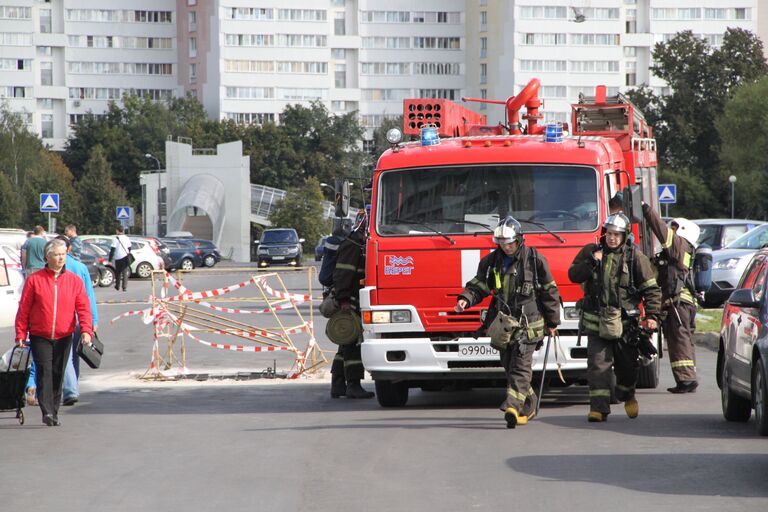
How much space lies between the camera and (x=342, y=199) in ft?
47.7

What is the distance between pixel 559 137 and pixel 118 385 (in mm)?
6542

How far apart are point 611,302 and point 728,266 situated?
14899 mm

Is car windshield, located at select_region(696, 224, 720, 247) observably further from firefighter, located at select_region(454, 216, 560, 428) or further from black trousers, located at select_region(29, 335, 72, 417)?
black trousers, located at select_region(29, 335, 72, 417)

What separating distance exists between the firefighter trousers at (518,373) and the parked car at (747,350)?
171 centimetres

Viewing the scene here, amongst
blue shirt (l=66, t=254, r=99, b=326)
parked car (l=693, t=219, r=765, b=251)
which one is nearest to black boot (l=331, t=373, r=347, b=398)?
blue shirt (l=66, t=254, r=99, b=326)

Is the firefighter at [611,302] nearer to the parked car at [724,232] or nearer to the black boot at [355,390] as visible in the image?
the black boot at [355,390]

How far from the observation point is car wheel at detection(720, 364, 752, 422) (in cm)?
1239

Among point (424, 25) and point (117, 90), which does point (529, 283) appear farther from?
point (117, 90)

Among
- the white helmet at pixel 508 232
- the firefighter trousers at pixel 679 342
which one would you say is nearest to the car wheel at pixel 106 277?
the firefighter trousers at pixel 679 342

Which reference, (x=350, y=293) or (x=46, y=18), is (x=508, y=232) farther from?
(x=46, y=18)

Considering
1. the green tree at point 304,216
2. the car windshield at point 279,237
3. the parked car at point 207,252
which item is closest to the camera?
the car windshield at point 279,237

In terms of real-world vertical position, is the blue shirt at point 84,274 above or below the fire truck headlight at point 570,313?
above

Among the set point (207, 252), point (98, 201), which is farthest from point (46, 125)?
point (207, 252)

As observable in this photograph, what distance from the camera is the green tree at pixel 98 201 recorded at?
11400cm
